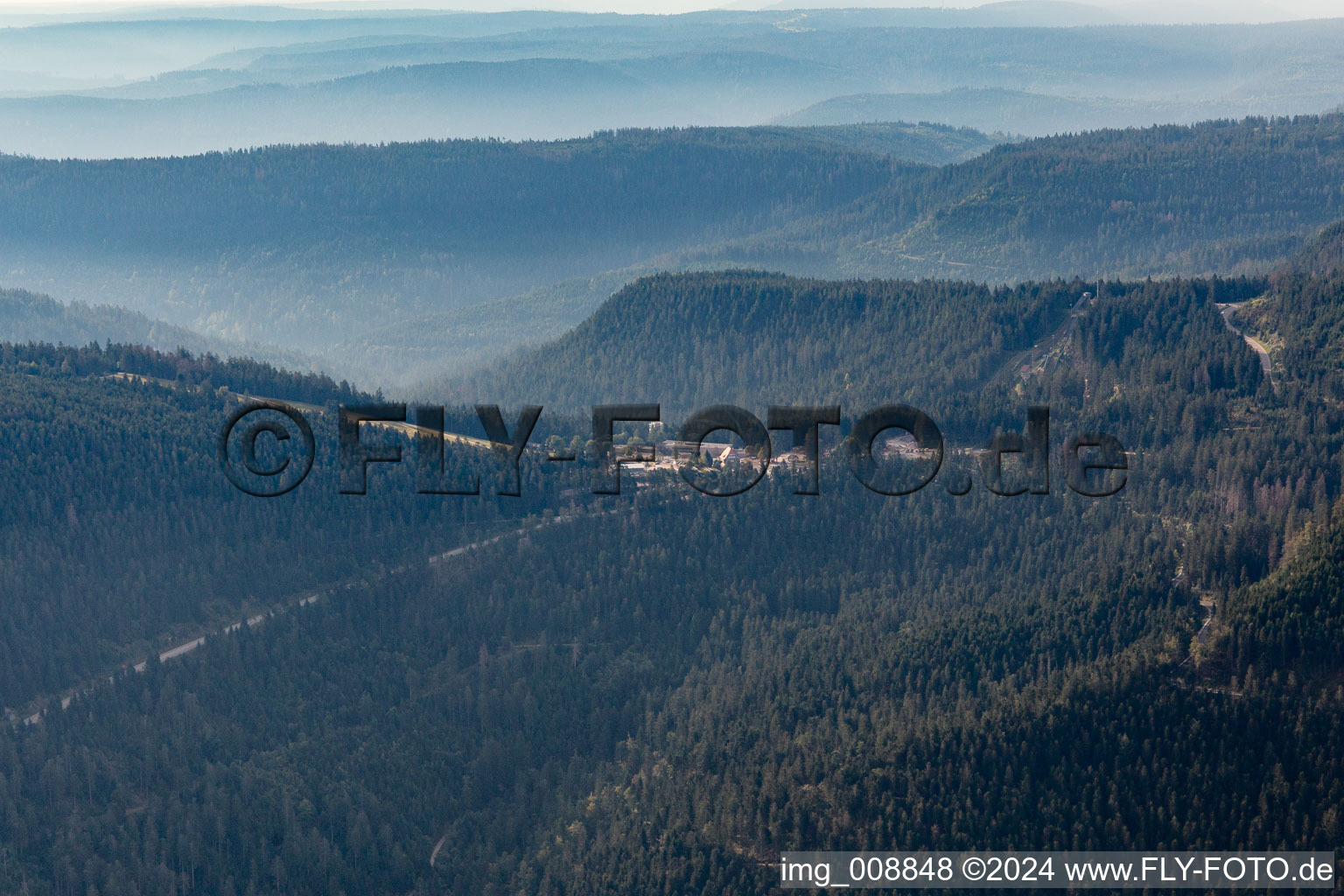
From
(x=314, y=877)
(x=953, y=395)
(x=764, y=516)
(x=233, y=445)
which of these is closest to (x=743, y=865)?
(x=314, y=877)

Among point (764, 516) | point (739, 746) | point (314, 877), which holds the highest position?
point (764, 516)

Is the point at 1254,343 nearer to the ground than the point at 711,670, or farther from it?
farther from it

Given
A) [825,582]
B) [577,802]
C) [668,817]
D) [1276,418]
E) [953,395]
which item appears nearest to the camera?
[668,817]

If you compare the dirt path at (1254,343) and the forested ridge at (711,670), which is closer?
the forested ridge at (711,670)

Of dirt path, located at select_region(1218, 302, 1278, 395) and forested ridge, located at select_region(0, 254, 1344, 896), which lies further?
dirt path, located at select_region(1218, 302, 1278, 395)

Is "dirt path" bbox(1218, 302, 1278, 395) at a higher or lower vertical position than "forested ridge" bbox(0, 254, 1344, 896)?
higher

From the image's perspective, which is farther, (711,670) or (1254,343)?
(1254,343)

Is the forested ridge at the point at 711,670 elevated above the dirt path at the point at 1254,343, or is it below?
below

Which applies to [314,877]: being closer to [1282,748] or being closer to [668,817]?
[668,817]
